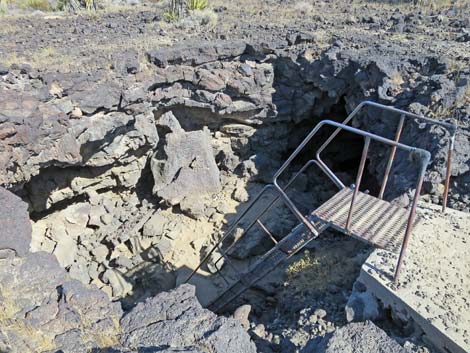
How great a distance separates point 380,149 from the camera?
27.8 feet

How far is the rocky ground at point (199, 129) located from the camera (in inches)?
264

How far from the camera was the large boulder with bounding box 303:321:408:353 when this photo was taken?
3.34m

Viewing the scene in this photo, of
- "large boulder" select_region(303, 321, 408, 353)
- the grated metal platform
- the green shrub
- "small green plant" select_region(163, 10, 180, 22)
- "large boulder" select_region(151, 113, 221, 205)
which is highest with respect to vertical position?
"large boulder" select_region(303, 321, 408, 353)

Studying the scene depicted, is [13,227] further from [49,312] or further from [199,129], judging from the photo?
[199,129]

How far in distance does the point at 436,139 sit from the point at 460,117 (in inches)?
31.3

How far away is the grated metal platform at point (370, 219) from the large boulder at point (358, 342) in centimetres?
111

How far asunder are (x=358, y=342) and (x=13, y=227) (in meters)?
3.92

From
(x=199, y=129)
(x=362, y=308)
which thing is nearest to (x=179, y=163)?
(x=199, y=129)

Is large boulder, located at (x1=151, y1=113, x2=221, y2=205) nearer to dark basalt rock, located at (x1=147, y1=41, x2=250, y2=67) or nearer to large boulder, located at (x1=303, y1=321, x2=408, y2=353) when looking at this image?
dark basalt rock, located at (x1=147, y1=41, x2=250, y2=67)

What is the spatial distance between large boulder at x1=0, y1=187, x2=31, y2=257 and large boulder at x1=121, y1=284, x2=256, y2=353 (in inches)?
68.5

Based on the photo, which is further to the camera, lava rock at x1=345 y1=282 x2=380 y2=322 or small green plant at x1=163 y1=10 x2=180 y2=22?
small green plant at x1=163 y1=10 x2=180 y2=22

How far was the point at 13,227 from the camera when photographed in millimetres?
4926

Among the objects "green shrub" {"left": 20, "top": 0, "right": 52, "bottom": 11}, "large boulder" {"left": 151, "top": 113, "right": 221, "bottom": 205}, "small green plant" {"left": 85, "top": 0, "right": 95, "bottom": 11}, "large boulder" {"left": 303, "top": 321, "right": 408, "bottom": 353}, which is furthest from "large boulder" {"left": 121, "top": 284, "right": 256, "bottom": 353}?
"green shrub" {"left": 20, "top": 0, "right": 52, "bottom": 11}

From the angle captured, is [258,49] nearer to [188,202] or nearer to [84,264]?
[188,202]
